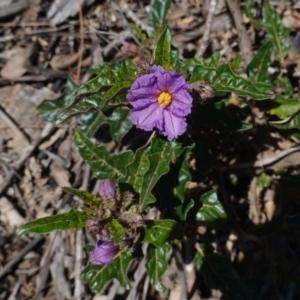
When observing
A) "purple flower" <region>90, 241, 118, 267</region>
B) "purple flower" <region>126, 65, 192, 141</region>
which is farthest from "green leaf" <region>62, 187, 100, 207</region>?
"purple flower" <region>126, 65, 192, 141</region>

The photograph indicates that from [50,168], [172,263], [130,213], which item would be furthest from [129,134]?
[130,213]

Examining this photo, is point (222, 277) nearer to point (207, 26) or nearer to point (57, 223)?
point (57, 223)

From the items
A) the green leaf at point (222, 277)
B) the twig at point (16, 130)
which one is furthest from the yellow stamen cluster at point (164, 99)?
the twig at point (16, 130)

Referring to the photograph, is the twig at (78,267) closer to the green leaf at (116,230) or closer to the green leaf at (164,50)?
the green leaf at (116,230)

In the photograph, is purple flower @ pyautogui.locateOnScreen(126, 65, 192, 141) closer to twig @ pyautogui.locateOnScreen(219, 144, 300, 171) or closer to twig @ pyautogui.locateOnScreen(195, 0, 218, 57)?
twig @ pyautogui.locateOnScreen(219, 144, 300, 171)

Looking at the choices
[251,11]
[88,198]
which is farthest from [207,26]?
[88,198]
